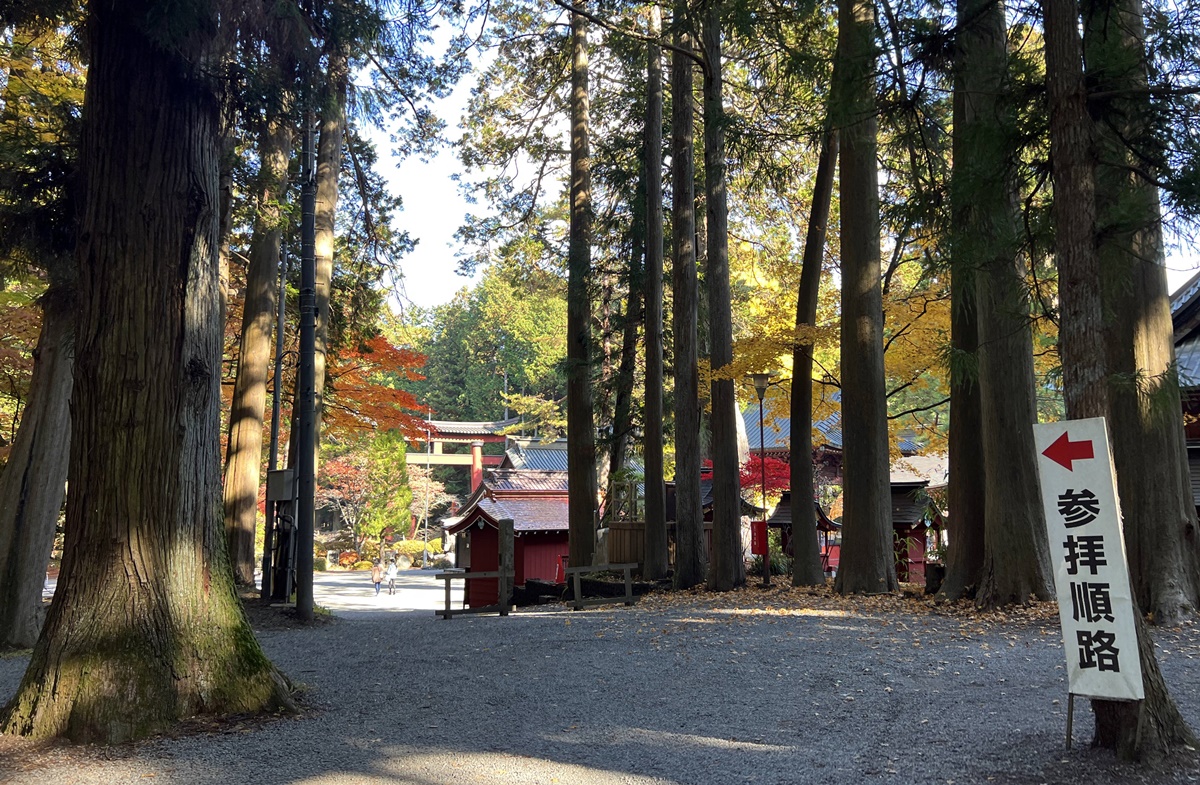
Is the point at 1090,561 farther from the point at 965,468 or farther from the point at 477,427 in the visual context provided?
the point at 477,427

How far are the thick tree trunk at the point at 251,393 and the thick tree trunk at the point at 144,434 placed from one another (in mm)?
7395

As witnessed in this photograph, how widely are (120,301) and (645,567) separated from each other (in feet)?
42.1

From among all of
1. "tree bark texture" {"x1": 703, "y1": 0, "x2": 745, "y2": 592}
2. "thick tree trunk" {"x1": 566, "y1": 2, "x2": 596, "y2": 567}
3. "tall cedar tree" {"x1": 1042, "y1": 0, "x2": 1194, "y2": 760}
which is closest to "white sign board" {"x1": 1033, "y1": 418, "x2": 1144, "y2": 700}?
"tall cedar tree" {"x1": 1042, "y1": 0, "x2": 1194, "y2": 760}

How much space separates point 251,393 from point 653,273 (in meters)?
7.73

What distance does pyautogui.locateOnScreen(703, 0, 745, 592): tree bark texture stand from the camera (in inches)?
579

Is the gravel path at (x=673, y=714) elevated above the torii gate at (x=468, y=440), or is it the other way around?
the torii gate at (x=468, y=440)

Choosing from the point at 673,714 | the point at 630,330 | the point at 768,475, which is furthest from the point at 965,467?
the point at 768,475

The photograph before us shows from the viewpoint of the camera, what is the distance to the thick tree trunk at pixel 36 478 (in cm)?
923

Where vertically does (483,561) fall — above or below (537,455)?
below

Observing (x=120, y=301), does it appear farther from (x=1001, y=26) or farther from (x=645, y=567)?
(x=645, y=567)

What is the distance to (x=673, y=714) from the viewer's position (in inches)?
226

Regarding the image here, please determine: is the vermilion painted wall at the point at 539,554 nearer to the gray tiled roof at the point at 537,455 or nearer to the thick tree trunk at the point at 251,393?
the thick tree trunk at the point at 251,393

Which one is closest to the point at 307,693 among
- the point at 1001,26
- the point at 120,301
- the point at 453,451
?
the point at 120,301

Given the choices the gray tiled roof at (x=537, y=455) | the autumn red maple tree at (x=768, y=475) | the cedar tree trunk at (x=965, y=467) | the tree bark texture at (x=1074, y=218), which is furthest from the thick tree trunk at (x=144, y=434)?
the gray tiled roof at (x=537, y=455)
